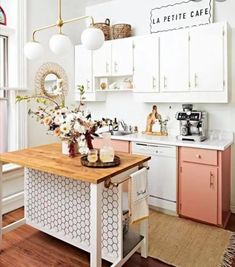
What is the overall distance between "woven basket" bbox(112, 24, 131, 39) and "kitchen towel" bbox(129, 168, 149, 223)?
233 cm

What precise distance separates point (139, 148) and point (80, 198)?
4.00ft

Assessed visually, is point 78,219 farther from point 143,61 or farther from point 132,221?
point 143,61

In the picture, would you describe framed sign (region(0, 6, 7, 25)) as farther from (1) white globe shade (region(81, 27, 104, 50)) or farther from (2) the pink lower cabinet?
(2) the pink lower cabinet

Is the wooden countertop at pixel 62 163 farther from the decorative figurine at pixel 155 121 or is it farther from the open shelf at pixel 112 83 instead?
the open shelf at pixel 112 83

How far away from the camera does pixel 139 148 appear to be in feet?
11.0

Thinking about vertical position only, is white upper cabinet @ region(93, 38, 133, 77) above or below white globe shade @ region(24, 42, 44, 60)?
above

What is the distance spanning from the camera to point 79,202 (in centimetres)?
238

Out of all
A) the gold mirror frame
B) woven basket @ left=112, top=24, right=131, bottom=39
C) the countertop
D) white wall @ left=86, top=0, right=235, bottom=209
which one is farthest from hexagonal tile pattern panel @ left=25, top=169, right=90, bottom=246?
woven basket @ left=112, top=24, right=131, bottom=39

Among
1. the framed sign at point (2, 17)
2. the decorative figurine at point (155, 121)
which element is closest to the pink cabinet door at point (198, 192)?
the decorative figurine at point (155, 121)

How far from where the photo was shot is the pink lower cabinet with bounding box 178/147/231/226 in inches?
110

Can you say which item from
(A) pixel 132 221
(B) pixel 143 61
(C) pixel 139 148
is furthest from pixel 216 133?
(A) pixel 132 221

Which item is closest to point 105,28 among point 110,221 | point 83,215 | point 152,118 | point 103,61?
point 103,61

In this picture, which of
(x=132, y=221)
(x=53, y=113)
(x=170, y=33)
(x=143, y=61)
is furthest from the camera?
(x=143, y=61)

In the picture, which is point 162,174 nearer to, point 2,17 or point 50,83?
point 50,83
